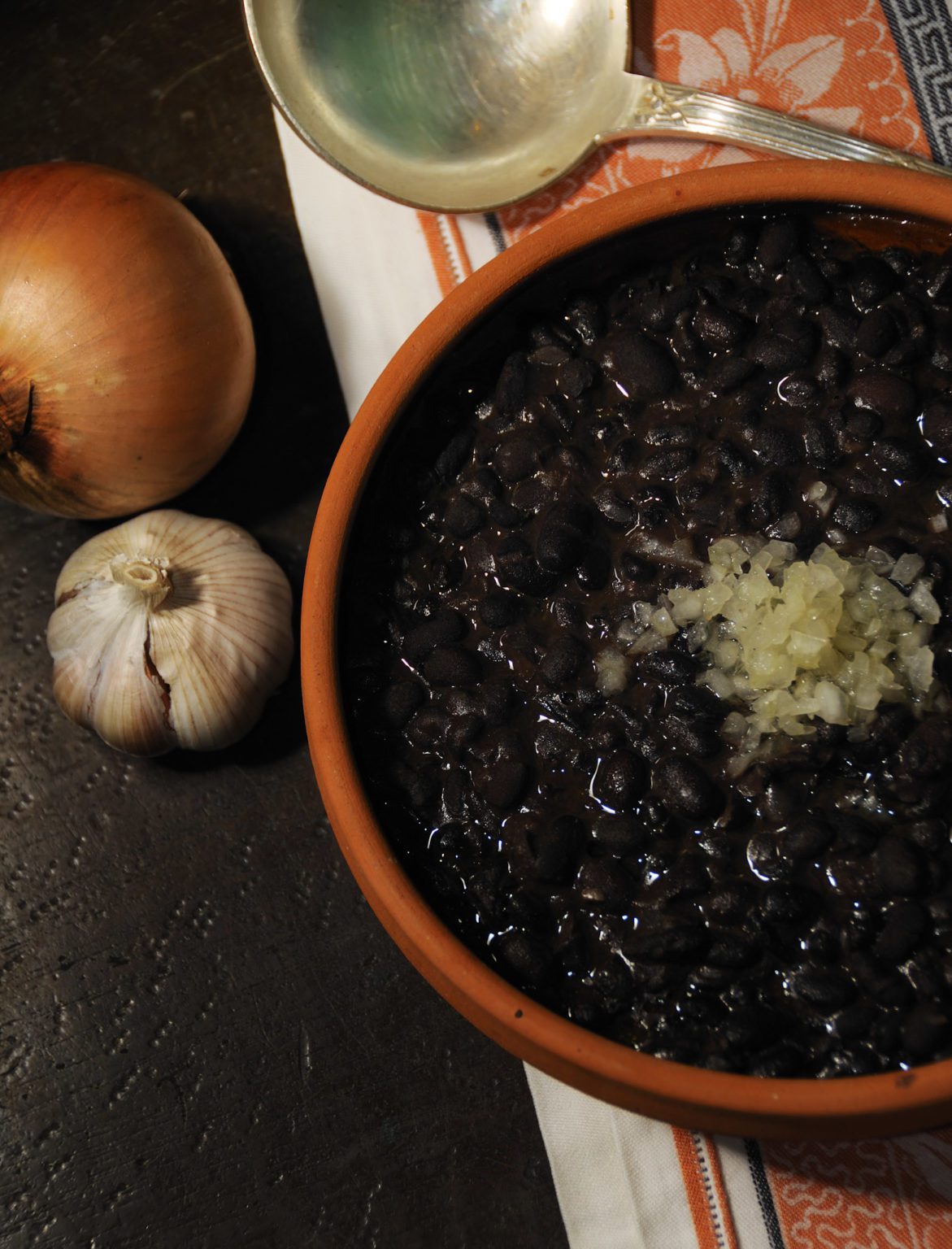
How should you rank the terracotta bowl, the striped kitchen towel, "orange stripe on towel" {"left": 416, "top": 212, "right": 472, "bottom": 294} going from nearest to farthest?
the terracotta bowl, the striped kitchen towel, "orange stripe on towel" {"left": 416, "top": 212, "right": 472, "bottom": 294}

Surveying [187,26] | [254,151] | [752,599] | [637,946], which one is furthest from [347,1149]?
[187,26]

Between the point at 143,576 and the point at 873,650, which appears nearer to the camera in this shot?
the point at 873,650

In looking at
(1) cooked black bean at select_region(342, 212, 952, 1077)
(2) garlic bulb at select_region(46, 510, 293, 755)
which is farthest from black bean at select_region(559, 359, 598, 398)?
(2) garlic bulb at select_region(46, 510, 293, 755)

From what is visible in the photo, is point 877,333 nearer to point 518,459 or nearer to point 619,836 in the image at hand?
point 518,459

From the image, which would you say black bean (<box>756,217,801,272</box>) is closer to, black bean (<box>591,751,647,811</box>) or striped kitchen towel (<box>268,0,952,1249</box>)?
striped kitchen towel (<box>268,0,952,1249</box>)

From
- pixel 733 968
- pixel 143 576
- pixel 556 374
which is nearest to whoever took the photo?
pixel 733 968

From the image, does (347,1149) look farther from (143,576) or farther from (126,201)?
(126,201)

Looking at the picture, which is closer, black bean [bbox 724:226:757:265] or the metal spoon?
black bean [bbox 724:226:757:265]
